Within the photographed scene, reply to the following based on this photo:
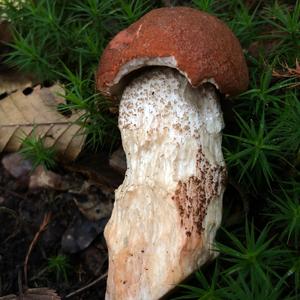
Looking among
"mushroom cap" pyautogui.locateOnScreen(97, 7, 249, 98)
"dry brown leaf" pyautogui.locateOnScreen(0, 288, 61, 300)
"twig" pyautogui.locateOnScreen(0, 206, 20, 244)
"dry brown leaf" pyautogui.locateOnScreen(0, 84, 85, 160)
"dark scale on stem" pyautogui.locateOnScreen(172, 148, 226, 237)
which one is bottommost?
"dry brown leaf" pyautogui.locateOnScreen(0, 288, 61, 300)

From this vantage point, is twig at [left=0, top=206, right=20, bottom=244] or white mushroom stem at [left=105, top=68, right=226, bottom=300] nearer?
white mushroom stem at [left=105, top=68, right=226, bottom=300]

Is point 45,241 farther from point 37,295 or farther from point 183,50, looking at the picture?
point 183,50

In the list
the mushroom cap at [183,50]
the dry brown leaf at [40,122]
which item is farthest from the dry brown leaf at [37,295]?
the mushroom cap at [183,50]

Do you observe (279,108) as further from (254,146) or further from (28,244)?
(28,244)

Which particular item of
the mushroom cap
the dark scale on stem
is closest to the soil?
the dark scale on stem

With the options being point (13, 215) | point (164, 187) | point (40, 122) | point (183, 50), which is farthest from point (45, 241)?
point (183, 50)

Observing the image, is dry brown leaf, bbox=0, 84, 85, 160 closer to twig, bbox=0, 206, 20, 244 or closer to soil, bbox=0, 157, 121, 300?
soil, bbox=0, 157, 121, 300

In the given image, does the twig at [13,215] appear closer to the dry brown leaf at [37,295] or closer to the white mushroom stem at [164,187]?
the dry brown leaf at [37,295]
